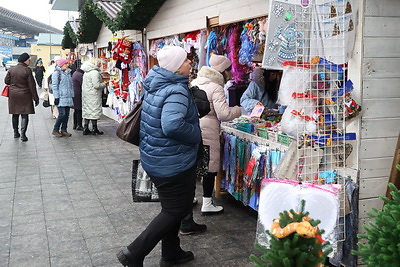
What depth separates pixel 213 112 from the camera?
4.75m

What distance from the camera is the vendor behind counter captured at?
18.8ft

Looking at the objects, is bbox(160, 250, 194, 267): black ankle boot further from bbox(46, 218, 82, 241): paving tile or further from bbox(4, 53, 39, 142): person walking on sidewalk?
bbox(4, 53, 39, 142): person walking on sidewalk

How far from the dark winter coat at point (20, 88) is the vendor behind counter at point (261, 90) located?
547 cm

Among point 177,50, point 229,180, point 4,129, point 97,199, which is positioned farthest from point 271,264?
point 4,129

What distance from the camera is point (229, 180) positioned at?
17.1 feet

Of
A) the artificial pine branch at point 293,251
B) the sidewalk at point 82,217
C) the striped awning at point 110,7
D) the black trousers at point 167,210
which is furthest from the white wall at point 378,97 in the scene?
the striped awning at point 110,7

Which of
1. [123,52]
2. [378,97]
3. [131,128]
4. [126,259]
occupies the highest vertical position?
[123,52]

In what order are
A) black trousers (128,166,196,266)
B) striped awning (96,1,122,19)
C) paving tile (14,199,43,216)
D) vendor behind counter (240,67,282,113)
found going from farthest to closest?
striped awning (96,1,122,19) < vendor behind counter (240,67,282,113) < paving tile (14,199,43,216) < black trousers (128,166,196,266)

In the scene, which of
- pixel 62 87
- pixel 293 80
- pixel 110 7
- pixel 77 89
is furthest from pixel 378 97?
pixel 110 7

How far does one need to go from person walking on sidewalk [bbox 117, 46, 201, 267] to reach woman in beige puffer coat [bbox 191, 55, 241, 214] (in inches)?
40.7

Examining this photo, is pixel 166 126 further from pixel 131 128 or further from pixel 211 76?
pixel 211 76

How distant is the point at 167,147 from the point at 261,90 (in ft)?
9.31

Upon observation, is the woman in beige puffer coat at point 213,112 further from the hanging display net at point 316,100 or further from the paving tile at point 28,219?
the paving tile at point 28,219

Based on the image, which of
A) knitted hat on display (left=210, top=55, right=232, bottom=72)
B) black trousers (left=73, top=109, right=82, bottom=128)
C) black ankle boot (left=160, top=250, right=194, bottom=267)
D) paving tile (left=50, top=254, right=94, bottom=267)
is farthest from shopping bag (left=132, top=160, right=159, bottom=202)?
black trousers (left=73, top=109, right=82, bottom=128)
